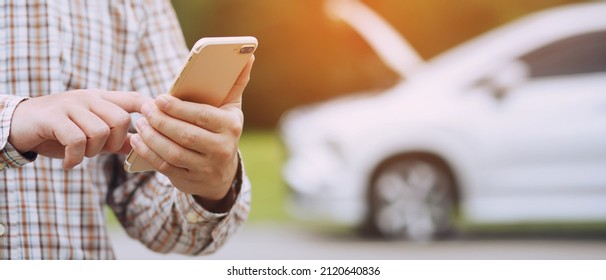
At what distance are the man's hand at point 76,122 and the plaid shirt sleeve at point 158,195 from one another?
0.94 feet

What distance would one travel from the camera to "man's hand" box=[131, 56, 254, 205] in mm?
1143

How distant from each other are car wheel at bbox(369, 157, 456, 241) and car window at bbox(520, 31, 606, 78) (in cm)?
80

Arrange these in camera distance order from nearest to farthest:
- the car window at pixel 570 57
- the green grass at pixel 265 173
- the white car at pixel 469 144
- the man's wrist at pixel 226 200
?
the man's wrist at pixel 226 200, the white car at pixel 469 144, the car window at pixel 570 57, the green grass at pixel 265 173

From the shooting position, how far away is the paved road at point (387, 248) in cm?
575

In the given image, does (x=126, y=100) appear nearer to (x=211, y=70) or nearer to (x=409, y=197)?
(x=211, y=70)

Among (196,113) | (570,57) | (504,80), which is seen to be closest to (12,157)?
(196,113)

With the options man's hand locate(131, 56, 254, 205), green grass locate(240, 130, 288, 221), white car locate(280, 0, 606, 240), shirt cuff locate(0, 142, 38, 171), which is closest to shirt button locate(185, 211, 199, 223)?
man's hand locate(131, 56, 254, 205)

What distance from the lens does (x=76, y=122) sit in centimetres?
113

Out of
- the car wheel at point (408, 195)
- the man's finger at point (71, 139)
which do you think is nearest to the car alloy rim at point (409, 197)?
the car wheel at point (408, 195)

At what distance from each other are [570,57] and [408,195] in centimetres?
123

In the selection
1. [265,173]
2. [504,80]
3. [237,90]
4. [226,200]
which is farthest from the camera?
[265,173]

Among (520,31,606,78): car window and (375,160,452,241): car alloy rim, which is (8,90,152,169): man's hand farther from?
(520,31,606,78): car window

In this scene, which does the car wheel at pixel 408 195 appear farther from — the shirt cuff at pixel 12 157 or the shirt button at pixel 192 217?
the shirt cuff at pixel 12 157

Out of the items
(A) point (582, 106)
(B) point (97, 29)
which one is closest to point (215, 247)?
(B) point (97, 29)
